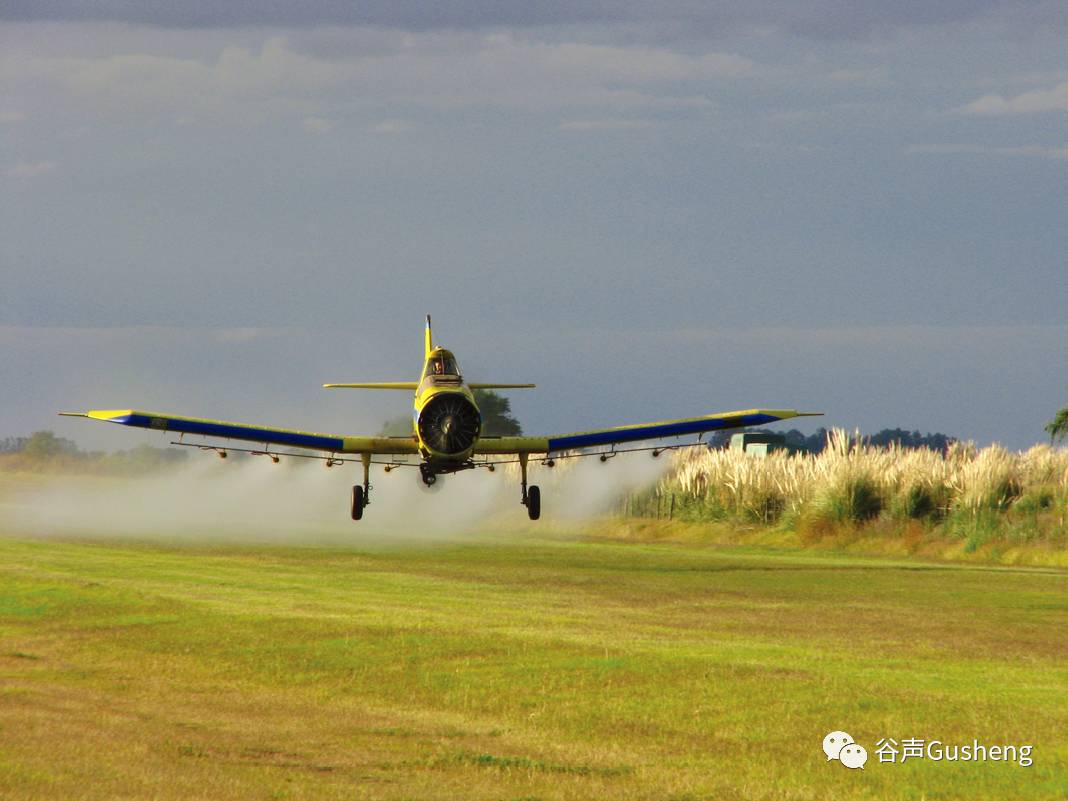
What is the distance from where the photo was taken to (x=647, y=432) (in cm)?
3756

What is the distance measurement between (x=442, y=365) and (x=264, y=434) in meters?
5.15

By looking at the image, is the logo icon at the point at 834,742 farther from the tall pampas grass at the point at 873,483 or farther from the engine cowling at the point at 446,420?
the tall pampas grass at the point at 873,483

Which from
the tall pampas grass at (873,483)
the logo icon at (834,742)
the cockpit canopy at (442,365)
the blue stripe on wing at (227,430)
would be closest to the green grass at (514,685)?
the logo icon at (834,742)

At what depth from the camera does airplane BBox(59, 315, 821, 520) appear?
108 feet

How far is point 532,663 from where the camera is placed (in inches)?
845

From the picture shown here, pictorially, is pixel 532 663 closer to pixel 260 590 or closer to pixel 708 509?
pixel 260 590

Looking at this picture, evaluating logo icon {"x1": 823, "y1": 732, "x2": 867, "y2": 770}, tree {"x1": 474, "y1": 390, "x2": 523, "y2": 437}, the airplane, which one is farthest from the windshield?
tree {"x1": 474, "y1": 390, "x2": 523, "y2": 437}

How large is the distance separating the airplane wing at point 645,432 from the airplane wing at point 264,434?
242cm

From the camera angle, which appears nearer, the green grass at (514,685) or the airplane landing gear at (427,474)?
the green grass at (514,685)

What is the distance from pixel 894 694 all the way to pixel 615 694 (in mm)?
3596

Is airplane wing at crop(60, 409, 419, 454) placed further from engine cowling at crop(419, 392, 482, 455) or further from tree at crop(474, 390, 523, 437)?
tree at crop(474, 390, 523, 437)

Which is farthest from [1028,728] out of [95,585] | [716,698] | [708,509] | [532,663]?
[708,509]

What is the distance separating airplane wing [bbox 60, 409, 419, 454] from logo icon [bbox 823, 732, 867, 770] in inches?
782

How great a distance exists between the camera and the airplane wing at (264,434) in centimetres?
3481
